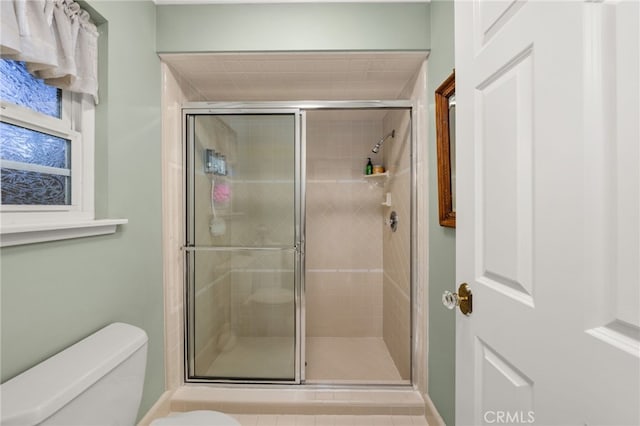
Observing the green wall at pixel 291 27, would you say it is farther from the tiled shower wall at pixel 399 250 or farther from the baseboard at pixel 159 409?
the baseboard at pixel 159 409

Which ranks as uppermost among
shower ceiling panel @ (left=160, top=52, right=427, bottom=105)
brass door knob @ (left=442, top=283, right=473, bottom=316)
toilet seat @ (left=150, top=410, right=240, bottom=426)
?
Result: shower ceiling panel @ (left=160, top=52, right=427, bottom=105)

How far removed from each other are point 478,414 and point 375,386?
124 cm

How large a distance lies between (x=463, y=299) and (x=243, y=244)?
144 centimetres

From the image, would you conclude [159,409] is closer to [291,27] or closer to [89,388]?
[89,388]

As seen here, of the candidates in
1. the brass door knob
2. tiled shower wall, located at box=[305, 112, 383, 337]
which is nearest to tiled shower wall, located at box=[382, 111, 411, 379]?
tiled shower wall, located at box=[305, 112, 383, 337]

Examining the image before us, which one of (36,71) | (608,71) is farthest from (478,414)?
(36,71)

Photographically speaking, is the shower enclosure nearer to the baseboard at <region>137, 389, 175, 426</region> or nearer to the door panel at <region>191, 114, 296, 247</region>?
the door panel at <region>191, 114, 296, 247</region>

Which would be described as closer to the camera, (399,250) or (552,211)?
(552,211)

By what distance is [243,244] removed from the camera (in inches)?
78.7

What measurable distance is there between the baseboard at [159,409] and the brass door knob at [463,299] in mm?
1646

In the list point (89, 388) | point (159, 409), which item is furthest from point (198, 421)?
point (159, 409)

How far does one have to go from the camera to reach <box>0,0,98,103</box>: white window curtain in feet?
3.06

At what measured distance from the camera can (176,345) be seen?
74.2 inches

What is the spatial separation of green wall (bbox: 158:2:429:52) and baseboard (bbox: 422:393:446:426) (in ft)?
6.37
